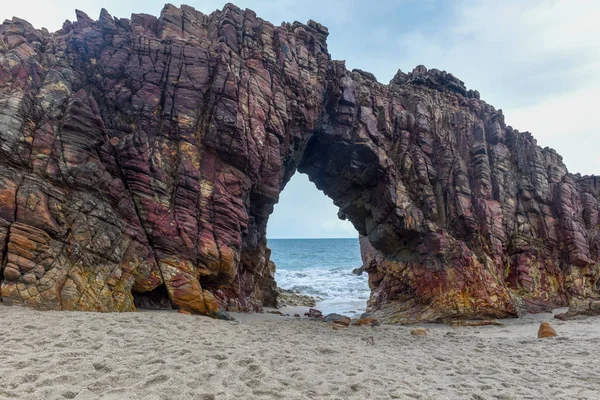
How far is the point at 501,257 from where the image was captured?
23469mm

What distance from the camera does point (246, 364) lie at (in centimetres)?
767

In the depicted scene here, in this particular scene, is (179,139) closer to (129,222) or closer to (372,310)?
(129,222)

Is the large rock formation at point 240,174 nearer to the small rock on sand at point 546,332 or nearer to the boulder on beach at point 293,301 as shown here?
the boulder on beach at point 293,301

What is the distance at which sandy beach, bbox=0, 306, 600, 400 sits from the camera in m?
5.97

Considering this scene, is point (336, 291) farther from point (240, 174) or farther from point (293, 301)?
point (240, 174)

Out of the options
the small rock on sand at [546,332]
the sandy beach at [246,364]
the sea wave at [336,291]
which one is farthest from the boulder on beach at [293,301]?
the small rock on sand at [546,332]

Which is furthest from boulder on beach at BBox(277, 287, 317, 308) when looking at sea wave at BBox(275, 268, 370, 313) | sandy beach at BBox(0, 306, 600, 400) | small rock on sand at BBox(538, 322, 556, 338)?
small rock on sand at BBox(538, 322, 556, 338)

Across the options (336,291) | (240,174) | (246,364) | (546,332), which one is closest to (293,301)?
(336,291)

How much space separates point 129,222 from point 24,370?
336 inches

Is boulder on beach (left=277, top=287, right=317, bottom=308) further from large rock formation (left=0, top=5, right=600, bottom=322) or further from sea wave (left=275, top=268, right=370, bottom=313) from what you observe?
large rock formation (left=0, top=5, right=600, bottom=322)

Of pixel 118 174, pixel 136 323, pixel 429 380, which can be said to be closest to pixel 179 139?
pixel 118 174

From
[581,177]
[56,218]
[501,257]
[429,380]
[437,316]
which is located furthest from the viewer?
[581,177]

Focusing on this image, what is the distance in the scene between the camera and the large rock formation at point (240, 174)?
12.3 m

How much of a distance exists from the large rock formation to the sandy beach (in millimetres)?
2919
